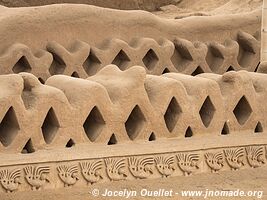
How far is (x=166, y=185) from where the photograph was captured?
14.6 feet

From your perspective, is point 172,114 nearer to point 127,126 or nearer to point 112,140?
point 127,126

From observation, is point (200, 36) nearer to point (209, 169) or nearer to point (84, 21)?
point (84, 21)

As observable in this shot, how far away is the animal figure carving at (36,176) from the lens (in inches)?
159

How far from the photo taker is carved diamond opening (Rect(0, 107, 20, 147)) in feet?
13.3

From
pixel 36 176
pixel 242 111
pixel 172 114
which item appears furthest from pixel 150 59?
pixel 36 176

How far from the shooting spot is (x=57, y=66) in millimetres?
5750

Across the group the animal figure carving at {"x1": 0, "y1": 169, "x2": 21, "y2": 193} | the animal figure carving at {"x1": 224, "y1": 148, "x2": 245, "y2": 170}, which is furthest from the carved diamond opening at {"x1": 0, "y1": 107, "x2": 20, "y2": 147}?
the animal figure carving at {"x1": 224, "y1": 148, "x2": 245, "y2": 170}

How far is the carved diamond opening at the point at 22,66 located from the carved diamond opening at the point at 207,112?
1.29 metres

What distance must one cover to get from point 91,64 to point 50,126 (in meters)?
1.69

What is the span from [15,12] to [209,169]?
5.69 ft

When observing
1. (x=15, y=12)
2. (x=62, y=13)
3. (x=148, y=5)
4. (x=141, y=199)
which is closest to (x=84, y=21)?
(x=62, y=13)

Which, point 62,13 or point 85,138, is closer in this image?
point 85,138

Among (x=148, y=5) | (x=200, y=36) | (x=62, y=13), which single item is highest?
(x=62, y=13)

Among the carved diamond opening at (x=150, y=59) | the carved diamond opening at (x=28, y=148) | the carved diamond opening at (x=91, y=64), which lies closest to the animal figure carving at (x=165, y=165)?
the carved diamond opening at (x=28, y=148)
